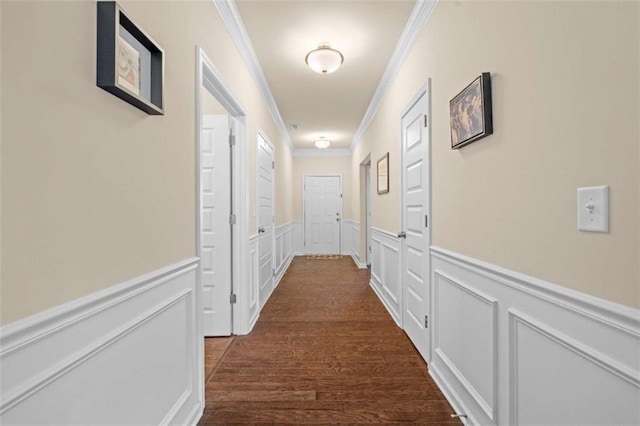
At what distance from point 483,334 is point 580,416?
0.52 meters

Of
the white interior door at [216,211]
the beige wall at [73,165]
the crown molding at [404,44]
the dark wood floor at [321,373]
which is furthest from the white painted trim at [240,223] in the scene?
the crown molding at [404,44]

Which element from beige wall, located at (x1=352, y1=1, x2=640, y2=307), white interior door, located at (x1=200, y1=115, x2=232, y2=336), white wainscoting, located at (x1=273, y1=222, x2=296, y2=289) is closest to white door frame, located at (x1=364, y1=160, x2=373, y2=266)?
white wainscoting, located at (x1=273, y1=222, x2=296, y2=289)

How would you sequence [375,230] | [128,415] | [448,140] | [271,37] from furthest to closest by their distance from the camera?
[375,230] → [271,37] → [448,140] → [128,415]

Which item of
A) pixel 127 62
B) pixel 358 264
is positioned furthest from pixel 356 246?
pixel 127 62

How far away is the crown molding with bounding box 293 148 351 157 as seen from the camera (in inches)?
279

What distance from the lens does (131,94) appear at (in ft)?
3.31

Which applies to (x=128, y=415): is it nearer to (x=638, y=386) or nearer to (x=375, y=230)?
(x=638, y=386)

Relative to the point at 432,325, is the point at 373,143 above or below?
above

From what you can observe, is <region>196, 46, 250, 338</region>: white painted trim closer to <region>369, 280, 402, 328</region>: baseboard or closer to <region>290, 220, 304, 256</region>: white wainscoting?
<region>369, 280, 402, 328</region>: baseboard

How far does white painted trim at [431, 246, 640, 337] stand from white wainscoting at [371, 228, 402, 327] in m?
1.61

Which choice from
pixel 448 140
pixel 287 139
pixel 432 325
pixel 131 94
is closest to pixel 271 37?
pixel 448 140

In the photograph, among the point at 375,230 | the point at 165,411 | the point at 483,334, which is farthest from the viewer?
the point at 375,230

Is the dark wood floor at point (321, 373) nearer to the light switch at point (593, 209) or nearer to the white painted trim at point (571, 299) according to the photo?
the white painted trim at point (571, 299)

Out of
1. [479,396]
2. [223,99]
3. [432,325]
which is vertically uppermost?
[223,99]
